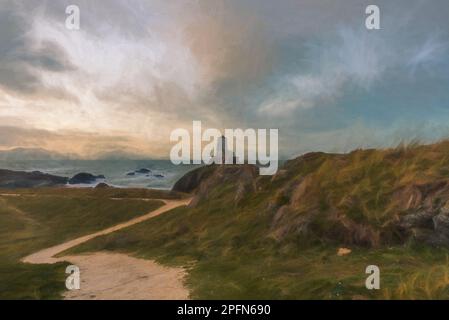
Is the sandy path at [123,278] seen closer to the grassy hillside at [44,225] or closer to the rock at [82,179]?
the grassy hillside at [44,225]

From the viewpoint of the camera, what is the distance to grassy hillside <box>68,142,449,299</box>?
13.4 metres

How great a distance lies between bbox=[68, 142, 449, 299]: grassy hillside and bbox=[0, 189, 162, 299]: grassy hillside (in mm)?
5052

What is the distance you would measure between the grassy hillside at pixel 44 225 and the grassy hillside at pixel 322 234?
505cm

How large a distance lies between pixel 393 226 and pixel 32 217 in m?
34.7

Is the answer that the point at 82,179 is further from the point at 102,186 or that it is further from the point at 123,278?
the point at 123,278

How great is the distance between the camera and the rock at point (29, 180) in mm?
58875

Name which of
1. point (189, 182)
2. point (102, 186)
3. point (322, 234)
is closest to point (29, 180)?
point (102, 186)

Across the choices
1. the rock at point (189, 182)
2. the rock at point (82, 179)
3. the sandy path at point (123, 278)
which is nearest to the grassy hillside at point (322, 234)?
the sandy path at point (123, 278)

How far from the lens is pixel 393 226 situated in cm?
1647

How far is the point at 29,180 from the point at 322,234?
180ft

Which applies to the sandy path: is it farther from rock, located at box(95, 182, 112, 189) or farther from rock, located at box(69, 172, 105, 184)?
rock, located at box(69, 172, 105, 184)

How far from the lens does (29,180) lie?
6025 centimetres

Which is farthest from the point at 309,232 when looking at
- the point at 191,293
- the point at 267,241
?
the point at 191,293

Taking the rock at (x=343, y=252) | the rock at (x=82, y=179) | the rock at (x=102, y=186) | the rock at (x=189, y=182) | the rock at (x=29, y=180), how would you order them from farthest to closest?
the rock at (x=29, y=180), the rock at (x=82, y=179), the rock at (x=102, y=186), the rock at (x=189, y=182), the rock at (x=343, y=252)
